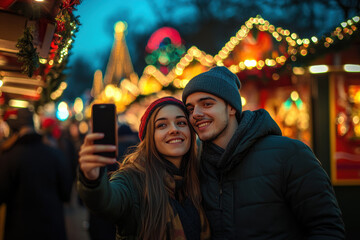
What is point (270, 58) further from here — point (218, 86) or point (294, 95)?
point (218, 86)

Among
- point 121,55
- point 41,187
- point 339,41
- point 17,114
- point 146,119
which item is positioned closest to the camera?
point 146,119

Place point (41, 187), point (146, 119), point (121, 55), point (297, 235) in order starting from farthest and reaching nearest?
1. point (121, 55)
2. point (41, 187)
3. point (146, 119)
4. point (297, 235)

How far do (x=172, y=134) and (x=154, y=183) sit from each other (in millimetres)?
481

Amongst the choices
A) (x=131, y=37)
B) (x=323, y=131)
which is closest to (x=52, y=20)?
(x=323, y=131)

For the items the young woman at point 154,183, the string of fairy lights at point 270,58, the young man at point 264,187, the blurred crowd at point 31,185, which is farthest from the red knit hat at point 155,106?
the string of fairy lights at point 270,58

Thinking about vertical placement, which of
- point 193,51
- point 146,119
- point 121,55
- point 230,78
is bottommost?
point 146,119

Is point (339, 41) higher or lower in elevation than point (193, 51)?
lower

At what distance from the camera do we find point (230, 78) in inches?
118

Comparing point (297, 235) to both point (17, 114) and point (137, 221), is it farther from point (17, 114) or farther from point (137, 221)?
point (17, 114)

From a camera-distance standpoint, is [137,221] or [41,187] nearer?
[137,221]

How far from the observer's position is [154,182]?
255 centimetres

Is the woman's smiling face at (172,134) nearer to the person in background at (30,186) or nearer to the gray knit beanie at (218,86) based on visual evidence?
the gray knit beanie at (218,86)

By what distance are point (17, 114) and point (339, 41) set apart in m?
4.80

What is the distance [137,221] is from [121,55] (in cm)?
1934
